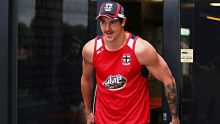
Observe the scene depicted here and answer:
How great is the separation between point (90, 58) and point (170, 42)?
778 millimetres

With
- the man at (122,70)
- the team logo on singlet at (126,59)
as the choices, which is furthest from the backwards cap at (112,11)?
the team logo on singlet at (126,59)

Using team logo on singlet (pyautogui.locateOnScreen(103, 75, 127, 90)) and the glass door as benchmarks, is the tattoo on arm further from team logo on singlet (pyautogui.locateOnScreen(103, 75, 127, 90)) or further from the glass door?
the glass door

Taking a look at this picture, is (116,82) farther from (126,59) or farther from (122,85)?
(126,59)

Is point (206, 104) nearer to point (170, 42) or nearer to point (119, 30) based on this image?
point (170, 42)

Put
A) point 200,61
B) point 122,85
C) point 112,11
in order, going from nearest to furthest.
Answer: point 112,11 < point 122,85 < point 200,61

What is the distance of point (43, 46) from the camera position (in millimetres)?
4418

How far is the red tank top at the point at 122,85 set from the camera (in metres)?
3.36

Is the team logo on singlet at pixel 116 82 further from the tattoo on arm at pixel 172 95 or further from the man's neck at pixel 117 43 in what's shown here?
the tattoo on arm at pixel 172 95

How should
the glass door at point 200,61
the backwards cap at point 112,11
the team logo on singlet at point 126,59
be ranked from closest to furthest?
the backwards cap at point 112,11 → the team logo on singlet at point 126,59 → the glass door at point 200,61

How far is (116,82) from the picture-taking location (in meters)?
3.39

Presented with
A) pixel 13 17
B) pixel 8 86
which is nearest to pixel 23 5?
pixel 13 17

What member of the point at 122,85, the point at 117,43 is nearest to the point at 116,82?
the point at 122,85

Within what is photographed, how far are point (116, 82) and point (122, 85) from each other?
0.05 metres

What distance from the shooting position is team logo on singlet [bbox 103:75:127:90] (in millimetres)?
3385
